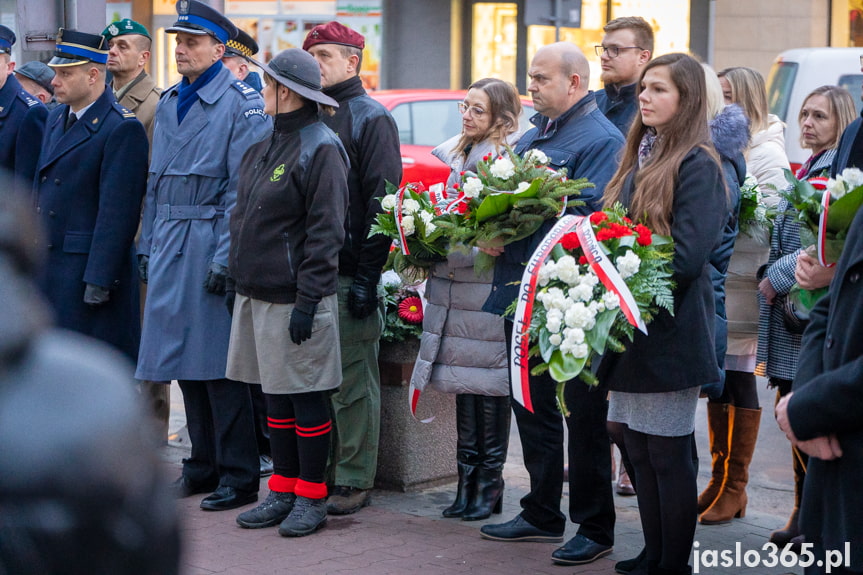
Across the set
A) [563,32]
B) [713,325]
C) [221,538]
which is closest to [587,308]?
[713,325]

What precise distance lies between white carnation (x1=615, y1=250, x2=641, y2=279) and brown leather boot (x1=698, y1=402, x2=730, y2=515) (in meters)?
1.97

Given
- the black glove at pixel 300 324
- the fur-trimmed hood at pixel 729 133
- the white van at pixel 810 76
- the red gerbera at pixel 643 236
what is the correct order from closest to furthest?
the red gerbera at pixel 643 236
the fur-trimmed hood at pixel 729 133
the black glove at pixel 300 324
the white van at pixel 810 76

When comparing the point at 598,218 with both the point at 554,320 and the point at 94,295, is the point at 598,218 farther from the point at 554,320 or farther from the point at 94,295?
the point at 94,295

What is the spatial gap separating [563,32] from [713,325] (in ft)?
53.1

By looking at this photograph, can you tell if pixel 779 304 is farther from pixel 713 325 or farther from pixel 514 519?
pixel 514 519

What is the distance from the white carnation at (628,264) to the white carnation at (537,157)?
900mm

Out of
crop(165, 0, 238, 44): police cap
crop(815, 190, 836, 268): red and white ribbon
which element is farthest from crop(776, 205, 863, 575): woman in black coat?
crop(165, 0, 238, 44): police cap

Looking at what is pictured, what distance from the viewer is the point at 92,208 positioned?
6059 mm

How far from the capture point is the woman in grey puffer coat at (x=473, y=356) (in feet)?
17.7

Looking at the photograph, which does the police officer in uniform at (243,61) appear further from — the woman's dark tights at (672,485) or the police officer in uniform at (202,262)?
the woman's dark tights at (672,485)

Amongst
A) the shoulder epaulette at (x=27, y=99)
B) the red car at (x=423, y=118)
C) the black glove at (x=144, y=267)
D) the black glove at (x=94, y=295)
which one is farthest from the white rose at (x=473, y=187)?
the red car at (x=423, y=118)

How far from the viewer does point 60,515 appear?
3.90ft

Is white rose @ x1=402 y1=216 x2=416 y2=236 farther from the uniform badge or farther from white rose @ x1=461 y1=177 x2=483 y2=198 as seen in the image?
the uniform badge

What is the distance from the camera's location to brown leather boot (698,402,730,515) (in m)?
5.64
